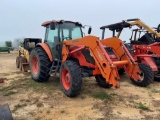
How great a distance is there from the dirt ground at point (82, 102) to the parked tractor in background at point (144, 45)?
4.18 ft

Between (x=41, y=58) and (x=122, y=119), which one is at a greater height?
(x=41, y=58)

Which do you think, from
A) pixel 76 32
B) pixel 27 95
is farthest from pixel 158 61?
pixel 27 95

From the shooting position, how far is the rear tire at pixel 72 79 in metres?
5.72

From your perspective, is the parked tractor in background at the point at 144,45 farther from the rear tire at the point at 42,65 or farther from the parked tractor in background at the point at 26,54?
the parked tractor in background at the point at 26,54

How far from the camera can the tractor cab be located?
286 inches

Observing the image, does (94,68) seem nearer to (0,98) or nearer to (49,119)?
(49,119)

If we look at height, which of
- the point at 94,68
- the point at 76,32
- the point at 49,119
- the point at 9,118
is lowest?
the point at 49,119

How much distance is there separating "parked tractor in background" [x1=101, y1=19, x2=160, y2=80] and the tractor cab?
7.20 ft

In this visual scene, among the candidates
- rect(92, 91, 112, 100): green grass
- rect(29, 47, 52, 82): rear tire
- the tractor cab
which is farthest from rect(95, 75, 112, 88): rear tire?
rect(29, 47, 52, 82): rear tire

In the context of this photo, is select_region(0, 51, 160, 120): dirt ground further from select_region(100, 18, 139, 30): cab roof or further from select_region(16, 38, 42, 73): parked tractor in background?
select_region(16, 38, 42, 73): parked tractor in background

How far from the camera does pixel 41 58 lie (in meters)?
7.42

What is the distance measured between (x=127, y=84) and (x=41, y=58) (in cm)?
325

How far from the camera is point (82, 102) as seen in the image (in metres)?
5.68

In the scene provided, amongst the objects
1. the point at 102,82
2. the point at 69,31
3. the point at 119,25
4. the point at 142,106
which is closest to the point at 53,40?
the point at 69,31
